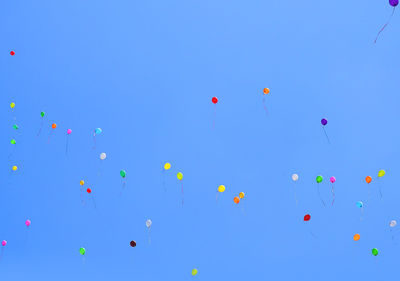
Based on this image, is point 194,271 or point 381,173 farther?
point 194,271

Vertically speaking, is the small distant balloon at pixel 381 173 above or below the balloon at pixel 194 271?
above

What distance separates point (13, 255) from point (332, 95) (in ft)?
7.29

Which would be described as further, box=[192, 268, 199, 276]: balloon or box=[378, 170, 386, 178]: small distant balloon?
box=[192, 268, 199, 276]: balloon

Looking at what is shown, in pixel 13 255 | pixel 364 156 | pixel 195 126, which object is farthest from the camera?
pixel 13 255

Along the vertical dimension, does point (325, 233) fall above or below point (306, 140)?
below

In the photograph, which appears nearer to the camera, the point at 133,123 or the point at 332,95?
the point at 332,95

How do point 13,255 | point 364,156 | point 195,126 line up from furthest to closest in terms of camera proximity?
1. point 13,255
2. point 195,126
3. point 364,156

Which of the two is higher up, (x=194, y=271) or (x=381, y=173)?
(x=381, y=173)

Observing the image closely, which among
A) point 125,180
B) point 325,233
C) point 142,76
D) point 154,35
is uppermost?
point 154,35

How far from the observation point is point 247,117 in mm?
2668

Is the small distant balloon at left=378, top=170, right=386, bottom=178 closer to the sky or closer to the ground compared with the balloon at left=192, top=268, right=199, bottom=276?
closer to the sky

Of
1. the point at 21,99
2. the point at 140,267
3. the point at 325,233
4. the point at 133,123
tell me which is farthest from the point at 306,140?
the point at 21,99

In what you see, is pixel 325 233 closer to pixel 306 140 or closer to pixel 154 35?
pixel 306 140

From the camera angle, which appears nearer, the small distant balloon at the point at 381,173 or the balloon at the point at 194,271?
the small distant balloon at the point at 381,173
